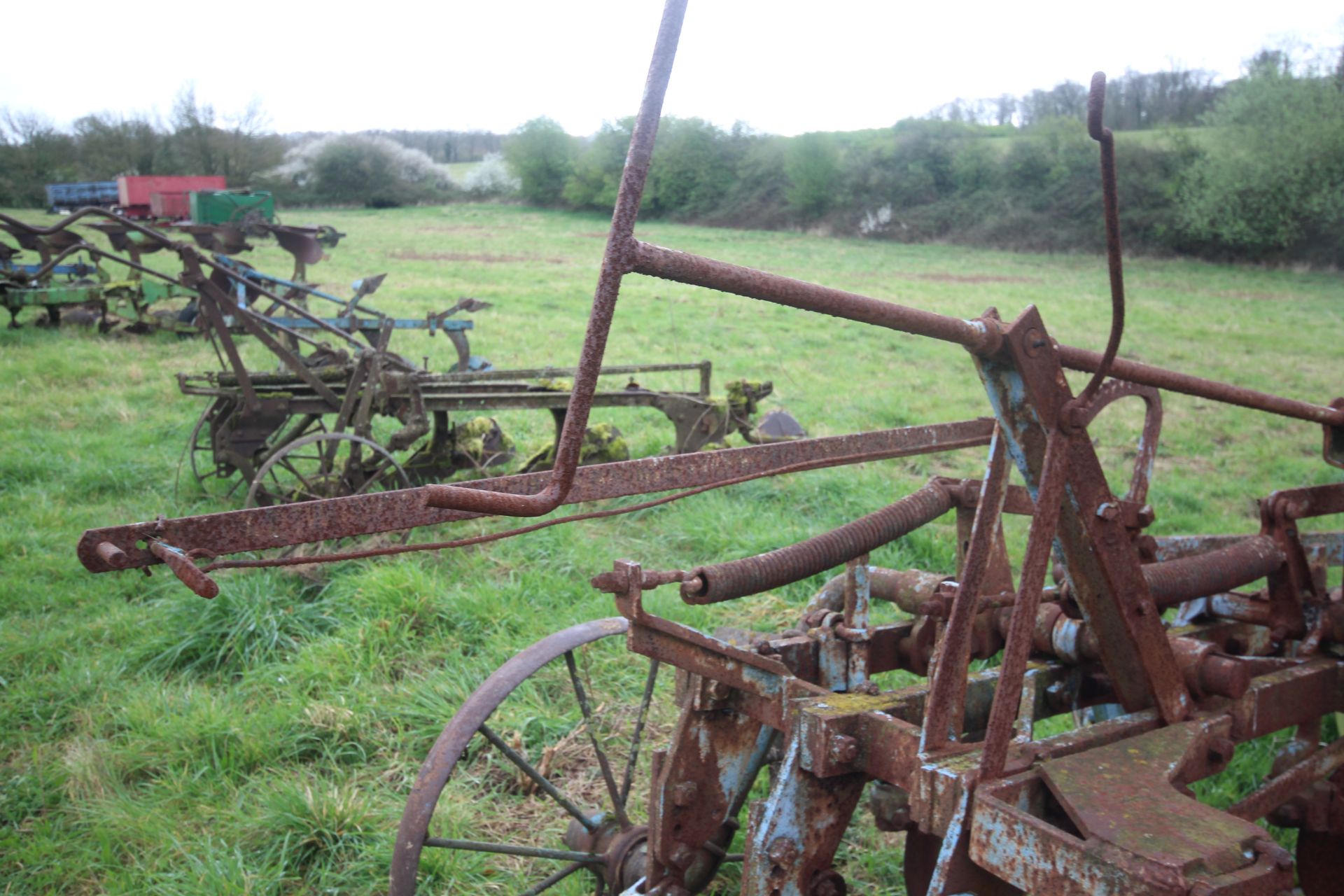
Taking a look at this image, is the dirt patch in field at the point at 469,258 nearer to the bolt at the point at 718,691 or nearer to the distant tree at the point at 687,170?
the distant tree at the point at 687,170

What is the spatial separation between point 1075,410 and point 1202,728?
2.55 ft

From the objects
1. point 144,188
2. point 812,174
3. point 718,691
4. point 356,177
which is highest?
point 356,177

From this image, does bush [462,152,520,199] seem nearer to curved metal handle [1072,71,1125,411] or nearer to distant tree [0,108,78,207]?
distant tree [0,108,78,207]

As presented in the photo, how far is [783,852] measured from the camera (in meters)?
1.94

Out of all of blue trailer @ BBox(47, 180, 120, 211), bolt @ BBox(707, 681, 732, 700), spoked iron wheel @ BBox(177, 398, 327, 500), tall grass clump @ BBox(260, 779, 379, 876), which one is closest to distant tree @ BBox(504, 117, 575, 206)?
spoked iron wheel @ BBox(177, 398, 327, 500)

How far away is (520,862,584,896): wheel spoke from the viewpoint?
2.49m

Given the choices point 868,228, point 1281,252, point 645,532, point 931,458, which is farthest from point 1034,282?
point 645,532

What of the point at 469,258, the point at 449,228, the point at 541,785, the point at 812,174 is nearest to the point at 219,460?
the point at 541,785

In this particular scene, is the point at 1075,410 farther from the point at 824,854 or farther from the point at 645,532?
the point at 645,532

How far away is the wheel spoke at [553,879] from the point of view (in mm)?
2490

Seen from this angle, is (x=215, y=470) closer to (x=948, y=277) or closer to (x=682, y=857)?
(x=682, y=857)

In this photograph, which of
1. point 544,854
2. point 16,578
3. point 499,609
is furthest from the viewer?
point 16,578

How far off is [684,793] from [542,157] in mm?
15002

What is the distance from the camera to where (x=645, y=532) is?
17.8 feet
